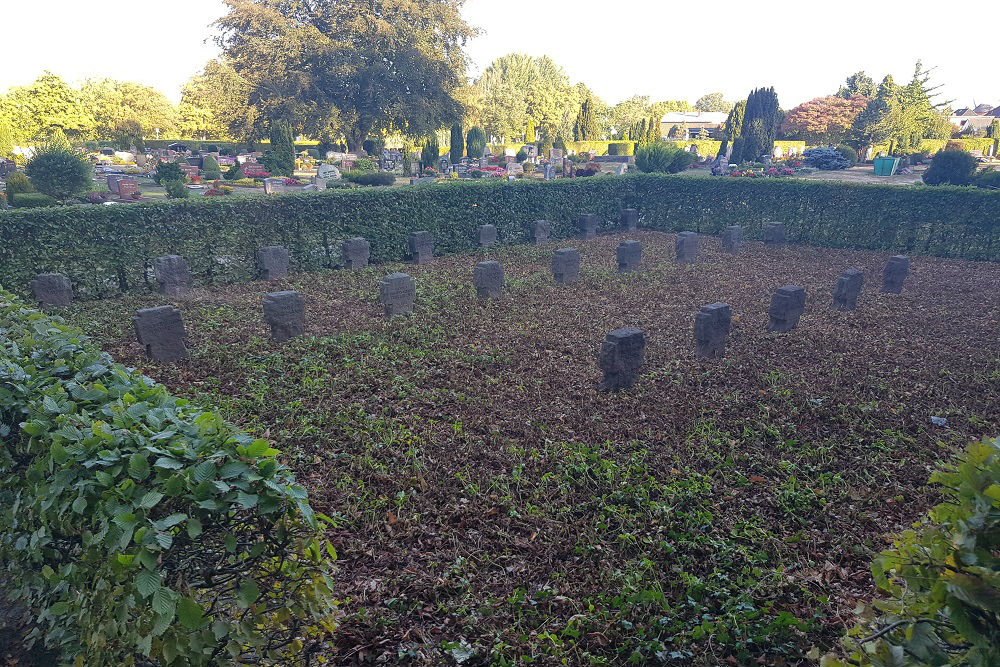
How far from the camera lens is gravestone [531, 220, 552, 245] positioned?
64.4 feet

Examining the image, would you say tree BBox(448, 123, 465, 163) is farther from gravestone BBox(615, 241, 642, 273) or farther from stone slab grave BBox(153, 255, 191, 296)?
stone slab grave BBox(153, 255, 191, 296)

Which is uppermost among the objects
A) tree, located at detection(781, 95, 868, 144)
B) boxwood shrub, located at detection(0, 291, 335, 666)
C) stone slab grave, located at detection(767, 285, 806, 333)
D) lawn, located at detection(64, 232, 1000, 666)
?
tree, located at detection(781, 95, 868, 144)

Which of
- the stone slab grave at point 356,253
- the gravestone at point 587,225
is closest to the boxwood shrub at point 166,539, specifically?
the stone slab grave at point 356,253

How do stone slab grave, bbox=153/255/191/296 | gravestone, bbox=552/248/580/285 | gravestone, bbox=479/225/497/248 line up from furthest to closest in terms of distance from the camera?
gravestone, bbox=479/225/497/248
gravestone, bbox=552/248/580/285
stone slab grave, bbox=153/255/191/296

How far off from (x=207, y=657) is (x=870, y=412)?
7600 millimetres

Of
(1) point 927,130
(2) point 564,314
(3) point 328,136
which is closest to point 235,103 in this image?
(3) point 328,136

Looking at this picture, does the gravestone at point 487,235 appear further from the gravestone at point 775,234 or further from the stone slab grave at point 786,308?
the stone slab grave at point 786,308

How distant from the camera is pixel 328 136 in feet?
168

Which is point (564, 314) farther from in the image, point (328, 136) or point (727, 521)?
point (328, 136)

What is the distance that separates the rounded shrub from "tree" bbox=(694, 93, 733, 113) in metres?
140

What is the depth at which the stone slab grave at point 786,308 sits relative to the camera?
34.5 feet

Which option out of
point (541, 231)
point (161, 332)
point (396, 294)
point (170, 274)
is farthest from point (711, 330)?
point (170, 274)

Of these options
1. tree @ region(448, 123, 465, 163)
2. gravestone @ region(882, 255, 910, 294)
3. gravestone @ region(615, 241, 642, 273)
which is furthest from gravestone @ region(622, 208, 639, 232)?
tree @ region(448, 123, 465, 163)

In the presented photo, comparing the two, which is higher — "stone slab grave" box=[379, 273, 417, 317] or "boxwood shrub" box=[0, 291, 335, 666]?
"boxwood shrub" box=[0, 291, 335, 666]
